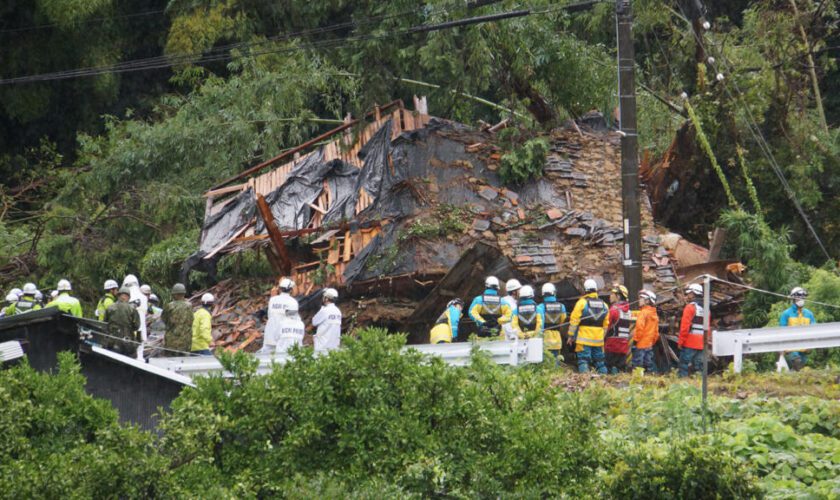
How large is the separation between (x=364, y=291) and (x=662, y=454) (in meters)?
10.7

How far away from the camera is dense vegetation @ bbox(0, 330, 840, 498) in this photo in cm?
696

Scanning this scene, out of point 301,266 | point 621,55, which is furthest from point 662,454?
point 301,266

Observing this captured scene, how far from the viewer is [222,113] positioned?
2408 cm

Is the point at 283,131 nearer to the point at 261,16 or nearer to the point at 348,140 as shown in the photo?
the point at 348,140

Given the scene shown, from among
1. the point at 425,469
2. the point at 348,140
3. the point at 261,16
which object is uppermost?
the point at 261,16

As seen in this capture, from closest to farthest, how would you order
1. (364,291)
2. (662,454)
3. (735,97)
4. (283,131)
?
(662,454)
(364,291)
(735,97)
(283,131)

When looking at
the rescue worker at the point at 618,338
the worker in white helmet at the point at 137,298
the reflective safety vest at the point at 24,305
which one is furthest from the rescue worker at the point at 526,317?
the reflective safety vest at the point at 24,305

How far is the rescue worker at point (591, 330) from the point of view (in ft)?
47.4

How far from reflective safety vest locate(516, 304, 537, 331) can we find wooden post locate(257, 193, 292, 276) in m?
5.66

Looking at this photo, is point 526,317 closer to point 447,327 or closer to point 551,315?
point 551,315

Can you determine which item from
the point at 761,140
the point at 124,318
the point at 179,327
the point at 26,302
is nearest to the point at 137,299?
the point at 26,302

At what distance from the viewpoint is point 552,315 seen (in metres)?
14.8

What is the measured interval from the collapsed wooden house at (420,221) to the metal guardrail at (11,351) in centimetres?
848

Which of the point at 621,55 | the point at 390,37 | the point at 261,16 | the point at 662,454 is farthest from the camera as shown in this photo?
the point at 261,16
